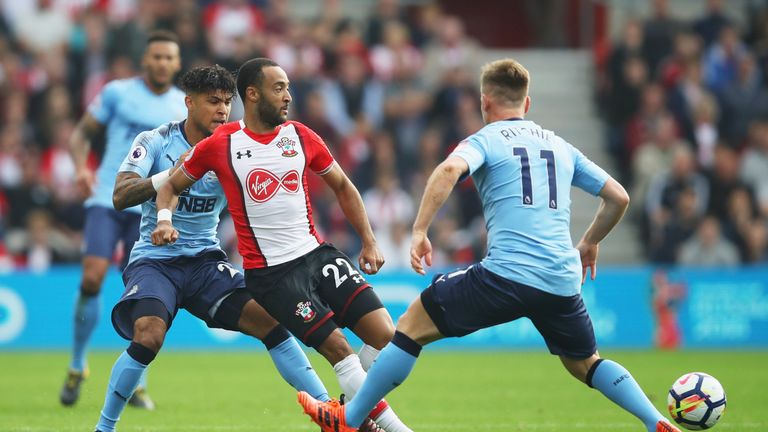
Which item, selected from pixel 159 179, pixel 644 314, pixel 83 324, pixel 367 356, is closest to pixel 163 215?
pixel 159 179

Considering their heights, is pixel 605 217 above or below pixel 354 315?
above

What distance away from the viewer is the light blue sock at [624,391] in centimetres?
738

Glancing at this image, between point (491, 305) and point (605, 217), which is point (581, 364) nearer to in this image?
point (491, 305)

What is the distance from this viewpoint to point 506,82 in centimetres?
739

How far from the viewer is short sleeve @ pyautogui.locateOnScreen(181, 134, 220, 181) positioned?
7.58 metres

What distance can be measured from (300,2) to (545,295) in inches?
687

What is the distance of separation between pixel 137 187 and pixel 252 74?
3.51ft

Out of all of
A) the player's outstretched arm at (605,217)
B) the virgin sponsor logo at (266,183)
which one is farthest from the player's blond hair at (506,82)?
the virgin sponsor logo at (266,183)

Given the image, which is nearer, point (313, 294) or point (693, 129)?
point (313, 294)

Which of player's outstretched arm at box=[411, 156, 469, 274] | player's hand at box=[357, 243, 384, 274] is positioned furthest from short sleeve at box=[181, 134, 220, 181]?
player's outstretched arm at box=[411, 156, 469, 274]

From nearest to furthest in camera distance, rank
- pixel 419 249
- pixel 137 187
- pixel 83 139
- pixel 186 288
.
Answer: pixel 419 249 < pixel 137 187 < pixel 186 288 < pixel 83 139

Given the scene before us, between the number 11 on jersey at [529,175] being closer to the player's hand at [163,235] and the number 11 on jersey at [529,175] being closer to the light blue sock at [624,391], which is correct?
the light blue sock at [624,391]

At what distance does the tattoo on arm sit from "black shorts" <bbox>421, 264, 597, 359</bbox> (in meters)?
1.96

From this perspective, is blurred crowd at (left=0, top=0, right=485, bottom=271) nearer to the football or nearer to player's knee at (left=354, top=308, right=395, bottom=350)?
the football
